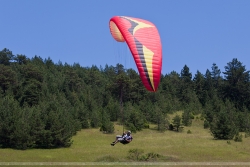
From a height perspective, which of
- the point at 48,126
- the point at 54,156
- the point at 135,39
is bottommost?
the point at 54,156

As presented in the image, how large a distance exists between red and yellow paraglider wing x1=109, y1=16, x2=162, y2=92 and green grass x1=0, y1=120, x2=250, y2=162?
16095 millimetres

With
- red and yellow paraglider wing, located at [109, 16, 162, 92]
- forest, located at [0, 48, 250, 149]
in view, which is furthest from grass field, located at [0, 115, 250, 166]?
red and yellow paraglider wing, located at [109, 16, 162, 92]

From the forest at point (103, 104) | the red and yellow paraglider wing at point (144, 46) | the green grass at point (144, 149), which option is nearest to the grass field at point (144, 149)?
the green grass at point (144, 149)

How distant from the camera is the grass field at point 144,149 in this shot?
108ft

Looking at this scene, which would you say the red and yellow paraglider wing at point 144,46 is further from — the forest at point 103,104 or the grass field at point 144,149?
the grass field at point 144,149

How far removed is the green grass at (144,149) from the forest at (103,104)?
2362 millimetres

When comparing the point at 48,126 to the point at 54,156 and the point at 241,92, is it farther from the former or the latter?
the point at 241,92

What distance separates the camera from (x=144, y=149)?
3734 centimetres

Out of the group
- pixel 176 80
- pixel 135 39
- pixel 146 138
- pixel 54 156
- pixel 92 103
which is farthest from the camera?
pixel 176 80

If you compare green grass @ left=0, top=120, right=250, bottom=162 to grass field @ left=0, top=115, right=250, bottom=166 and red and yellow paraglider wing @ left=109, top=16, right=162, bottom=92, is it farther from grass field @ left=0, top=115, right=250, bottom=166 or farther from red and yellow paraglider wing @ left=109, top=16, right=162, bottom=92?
red and yellow paraglider wing @ left=109, top=16, right=162, bottom=92

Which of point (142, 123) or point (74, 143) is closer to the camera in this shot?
point (74, 143)

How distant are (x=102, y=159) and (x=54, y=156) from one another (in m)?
5.62

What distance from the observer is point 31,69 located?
74.6 meters

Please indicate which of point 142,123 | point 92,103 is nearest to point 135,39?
point 142,123
